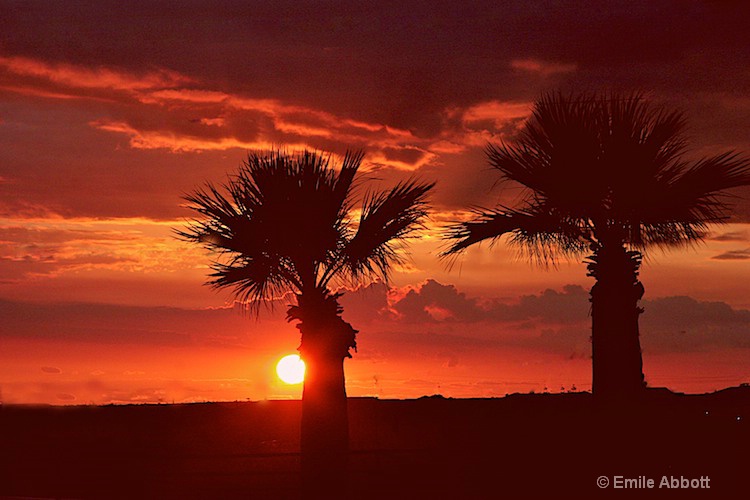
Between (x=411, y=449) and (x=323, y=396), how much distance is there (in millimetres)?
2938

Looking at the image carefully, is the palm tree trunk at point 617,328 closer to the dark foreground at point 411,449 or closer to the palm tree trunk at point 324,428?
the dark foreground at point 411,449

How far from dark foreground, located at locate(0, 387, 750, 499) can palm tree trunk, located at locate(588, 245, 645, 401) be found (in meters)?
0.44

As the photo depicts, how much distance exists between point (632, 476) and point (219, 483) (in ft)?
26.3

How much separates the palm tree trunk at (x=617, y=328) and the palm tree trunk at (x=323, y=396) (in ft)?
16.0

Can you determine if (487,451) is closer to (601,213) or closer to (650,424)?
(650,424)

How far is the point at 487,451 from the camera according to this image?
2020cm

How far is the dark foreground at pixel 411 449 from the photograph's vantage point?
1797cm

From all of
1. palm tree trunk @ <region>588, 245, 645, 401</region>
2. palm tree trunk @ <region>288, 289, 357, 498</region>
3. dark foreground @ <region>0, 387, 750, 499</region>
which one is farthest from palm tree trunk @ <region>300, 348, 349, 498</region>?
palm tree trunk @ <region>588, 245, 645, 401</region>

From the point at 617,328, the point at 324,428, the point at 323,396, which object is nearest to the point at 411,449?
the point at 324,428

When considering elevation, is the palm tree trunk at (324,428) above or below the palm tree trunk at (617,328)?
below

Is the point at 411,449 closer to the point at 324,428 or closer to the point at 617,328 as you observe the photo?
the point at 324,428

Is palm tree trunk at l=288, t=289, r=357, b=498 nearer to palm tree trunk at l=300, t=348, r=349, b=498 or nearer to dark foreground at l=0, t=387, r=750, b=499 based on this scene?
palm tree trunk at l=300, t=348, r=349, b=498

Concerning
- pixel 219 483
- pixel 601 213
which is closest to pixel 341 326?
pixel 219 483

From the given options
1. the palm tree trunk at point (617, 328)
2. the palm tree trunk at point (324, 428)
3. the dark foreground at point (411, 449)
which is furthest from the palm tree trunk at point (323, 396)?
the palm tree trunk at point (617, 328)
